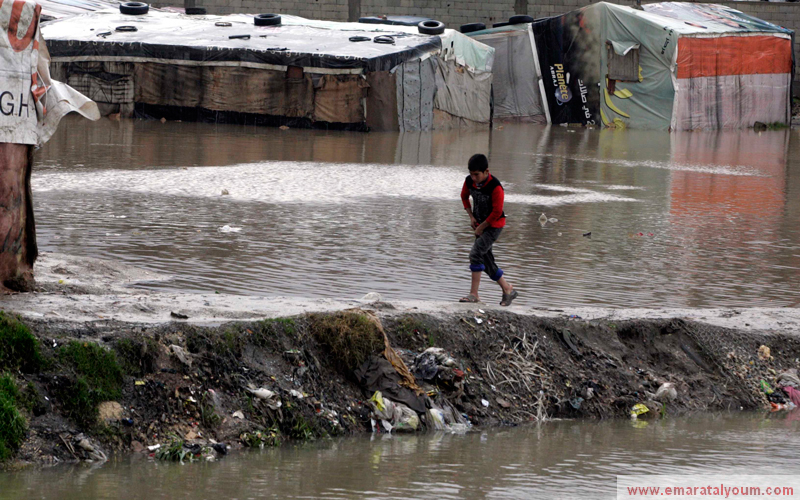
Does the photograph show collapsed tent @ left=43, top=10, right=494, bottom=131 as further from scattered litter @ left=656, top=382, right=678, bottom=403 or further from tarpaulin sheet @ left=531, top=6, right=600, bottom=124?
scattered litter @ left=656, top=382, right=678, bottom=403

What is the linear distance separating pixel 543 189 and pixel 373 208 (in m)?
4.00

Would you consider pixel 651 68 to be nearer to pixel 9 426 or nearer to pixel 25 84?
pixel 25 84

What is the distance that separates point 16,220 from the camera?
24.3 ft

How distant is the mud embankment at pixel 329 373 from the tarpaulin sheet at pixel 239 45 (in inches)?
774

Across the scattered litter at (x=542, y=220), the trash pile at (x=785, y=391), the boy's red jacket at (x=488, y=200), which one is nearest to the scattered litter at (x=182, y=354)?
the boy's red jacket at (x=488, y=200)

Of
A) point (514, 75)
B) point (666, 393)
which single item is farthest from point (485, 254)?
point (514, 75)

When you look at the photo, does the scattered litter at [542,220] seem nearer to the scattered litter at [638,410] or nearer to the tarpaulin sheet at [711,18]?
the scattered litter at [638,410]

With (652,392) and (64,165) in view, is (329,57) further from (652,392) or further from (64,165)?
(652,392)

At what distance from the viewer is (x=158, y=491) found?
4.69 m

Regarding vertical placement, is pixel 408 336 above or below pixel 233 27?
below

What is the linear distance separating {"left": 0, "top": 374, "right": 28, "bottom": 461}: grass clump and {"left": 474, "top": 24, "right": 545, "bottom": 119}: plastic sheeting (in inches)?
1221

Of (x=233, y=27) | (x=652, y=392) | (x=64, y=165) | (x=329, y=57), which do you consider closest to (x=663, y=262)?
(x=652, y=392)

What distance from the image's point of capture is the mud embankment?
208 inches

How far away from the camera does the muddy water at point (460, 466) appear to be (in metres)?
4.75
